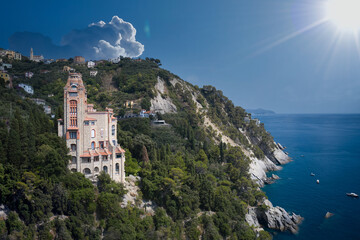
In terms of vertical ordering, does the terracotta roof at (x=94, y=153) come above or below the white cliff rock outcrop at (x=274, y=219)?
above

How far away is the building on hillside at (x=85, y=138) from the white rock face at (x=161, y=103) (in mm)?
32703

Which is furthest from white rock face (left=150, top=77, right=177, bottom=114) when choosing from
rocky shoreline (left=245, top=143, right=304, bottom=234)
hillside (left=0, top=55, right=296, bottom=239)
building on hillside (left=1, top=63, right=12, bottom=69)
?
building on hillside (left=1, top=63, right=12, bottom=69)

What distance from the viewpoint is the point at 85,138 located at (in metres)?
30.2

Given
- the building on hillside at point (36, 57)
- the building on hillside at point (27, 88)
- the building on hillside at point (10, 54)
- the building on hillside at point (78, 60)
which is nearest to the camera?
the building on hillside at point (27, 88)

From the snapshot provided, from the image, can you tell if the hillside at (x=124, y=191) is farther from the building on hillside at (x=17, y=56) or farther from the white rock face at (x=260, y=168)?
the building on hillside at (x=17, y=56)

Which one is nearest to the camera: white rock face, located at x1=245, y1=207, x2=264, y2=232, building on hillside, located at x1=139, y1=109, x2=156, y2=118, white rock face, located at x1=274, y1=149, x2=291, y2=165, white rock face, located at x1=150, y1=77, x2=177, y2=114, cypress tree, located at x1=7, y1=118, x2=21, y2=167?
cypress tree, located at x1=7, y1=118, x2=21, y2=167

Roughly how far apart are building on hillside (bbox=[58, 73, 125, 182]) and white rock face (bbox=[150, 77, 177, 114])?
1288 inches

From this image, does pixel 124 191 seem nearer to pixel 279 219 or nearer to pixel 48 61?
pixel 279 219

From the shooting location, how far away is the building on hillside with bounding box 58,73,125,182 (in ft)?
96.2

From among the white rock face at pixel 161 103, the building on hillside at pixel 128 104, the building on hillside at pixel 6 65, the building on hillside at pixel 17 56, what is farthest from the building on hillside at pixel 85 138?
the building on hillside at pixel 17 56

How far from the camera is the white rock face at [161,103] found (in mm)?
65438

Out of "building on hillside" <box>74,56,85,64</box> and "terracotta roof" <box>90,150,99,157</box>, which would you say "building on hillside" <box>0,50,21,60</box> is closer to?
"building on hillside" <box>74,56,85,64</box>

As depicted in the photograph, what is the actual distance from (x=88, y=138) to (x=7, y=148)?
27.4 ft

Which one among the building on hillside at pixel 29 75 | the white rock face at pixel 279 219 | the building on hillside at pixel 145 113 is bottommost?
the white rock face at pixel 279 219
